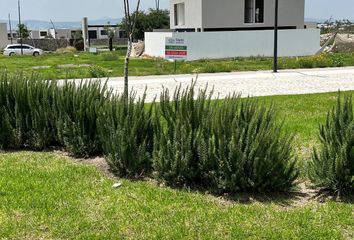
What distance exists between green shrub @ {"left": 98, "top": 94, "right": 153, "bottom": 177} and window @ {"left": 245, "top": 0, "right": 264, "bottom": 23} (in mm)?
30845

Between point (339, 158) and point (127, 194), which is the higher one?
point (339, 158)

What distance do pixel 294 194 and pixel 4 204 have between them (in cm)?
288

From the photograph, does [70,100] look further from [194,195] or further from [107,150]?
[194,195]

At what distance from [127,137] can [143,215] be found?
1.35 m

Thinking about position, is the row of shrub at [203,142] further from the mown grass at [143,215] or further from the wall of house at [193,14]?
the wall of house at [193,14]

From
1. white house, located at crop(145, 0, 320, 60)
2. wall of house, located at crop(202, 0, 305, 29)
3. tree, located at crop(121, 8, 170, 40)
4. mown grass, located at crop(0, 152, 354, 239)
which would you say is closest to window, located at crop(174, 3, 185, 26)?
white house, located at crop(145, 0, 320, 60)

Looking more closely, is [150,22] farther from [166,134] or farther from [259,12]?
[166,134]

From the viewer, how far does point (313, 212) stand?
14.9ft

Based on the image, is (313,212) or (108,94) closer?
(313,212)

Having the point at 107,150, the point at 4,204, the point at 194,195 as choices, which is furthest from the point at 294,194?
the point at 4,204

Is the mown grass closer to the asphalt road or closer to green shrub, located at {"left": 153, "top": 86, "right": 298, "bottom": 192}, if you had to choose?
green shrub, located at {"left": 153, "top": 86, "right": 298, "bottom": 192}

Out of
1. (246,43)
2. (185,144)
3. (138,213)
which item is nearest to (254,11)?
(246,43)

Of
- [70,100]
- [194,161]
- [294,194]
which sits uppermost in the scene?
[70,100]

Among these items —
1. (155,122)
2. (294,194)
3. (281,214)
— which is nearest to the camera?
(281,214)
